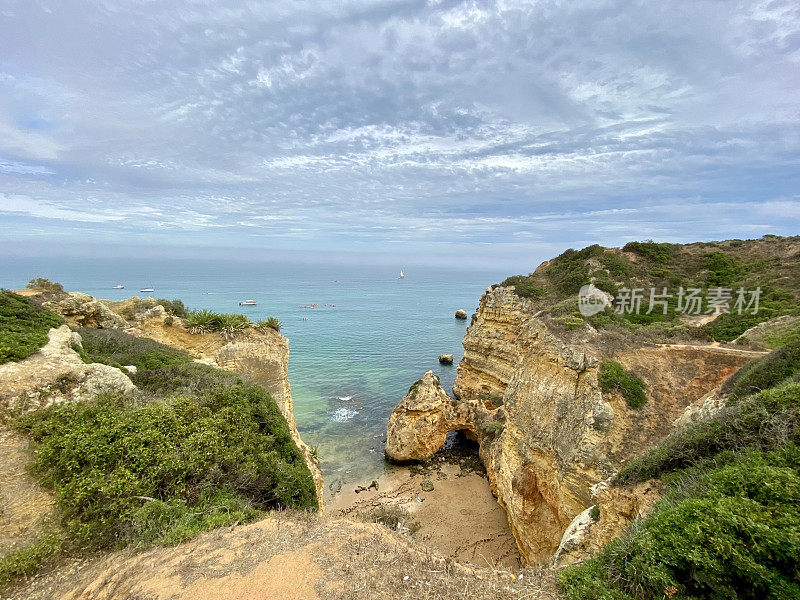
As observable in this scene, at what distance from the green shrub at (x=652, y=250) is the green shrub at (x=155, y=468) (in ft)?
106

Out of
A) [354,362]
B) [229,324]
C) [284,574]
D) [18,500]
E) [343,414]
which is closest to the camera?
[284,574]

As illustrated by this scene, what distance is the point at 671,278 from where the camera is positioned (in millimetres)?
25438

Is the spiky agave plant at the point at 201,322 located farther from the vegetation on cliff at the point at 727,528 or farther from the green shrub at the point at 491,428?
the vegetation on cliff at the point at 727,528

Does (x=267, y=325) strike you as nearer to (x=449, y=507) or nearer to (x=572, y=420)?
(x=449, y=507)

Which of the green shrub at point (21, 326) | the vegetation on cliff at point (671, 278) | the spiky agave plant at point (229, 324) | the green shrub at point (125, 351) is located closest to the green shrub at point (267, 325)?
the spiky agave plant at point (229, 324)

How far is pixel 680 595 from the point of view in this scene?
3.96 metres

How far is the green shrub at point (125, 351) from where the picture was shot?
11430 millimetres

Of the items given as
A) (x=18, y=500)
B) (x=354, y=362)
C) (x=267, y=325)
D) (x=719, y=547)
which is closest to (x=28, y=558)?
(x=18, y=500)

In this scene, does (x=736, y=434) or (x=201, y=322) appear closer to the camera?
(x=736, y=434)

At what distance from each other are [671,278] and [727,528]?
89.7 ft

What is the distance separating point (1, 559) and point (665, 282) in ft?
109

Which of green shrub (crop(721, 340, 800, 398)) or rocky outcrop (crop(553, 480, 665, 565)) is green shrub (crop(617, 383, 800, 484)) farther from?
green shrub (crop(721, 340, 800, 398))

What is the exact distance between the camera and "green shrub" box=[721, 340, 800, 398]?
8.16 m

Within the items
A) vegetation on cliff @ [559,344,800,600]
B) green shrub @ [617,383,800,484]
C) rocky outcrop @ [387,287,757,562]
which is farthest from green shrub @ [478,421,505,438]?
vegetation on cliff @ [559,344,800,600]
